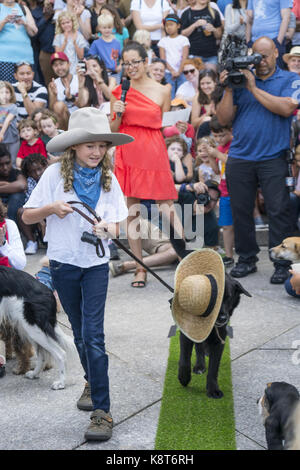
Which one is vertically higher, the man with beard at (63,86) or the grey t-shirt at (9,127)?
the man with beard at (63,86)

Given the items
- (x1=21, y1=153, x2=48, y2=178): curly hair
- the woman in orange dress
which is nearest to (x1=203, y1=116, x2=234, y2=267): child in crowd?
the woman in orange dress

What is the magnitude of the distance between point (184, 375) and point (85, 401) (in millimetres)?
675

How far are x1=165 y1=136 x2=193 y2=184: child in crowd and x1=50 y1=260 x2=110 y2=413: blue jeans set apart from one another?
13.7 feet

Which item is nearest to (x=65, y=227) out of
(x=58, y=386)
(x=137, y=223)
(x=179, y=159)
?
(x=58, y=386)

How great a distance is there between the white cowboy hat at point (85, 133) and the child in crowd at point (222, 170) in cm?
338

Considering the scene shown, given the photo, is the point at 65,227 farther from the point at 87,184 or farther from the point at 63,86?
the point at 63,86

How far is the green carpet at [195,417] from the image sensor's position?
354 cm

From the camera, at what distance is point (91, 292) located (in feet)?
11.8

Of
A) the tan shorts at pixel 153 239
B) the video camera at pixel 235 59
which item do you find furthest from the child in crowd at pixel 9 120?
the video camera at pixel 235 59

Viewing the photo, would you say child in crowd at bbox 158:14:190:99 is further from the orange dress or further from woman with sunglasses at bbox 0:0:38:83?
the orange dress

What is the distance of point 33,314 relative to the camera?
170 inches

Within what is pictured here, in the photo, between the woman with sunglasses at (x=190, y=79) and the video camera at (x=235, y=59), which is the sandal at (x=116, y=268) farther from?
the woman with sunglasses at (x=190, y=79)

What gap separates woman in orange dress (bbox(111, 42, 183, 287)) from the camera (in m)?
6.09
